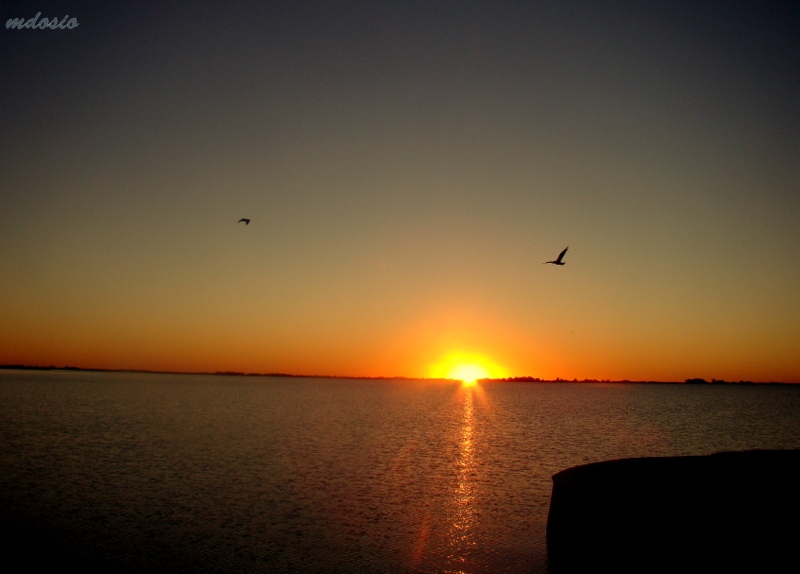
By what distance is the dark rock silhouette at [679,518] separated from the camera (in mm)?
11664

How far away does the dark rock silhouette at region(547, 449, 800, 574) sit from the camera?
11664mm

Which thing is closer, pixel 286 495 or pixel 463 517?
pixel 463 517

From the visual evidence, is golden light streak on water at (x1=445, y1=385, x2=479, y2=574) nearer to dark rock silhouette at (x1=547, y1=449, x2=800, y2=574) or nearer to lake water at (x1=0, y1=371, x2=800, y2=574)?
lake water at (x1=0, y1=371, x2=800, y2=574)

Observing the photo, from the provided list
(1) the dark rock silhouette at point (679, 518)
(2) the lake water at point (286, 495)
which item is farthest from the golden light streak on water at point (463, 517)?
(1) the dark rock silhouette at point (679, 518)

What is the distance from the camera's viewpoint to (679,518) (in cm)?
1241

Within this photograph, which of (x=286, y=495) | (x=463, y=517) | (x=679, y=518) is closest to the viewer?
(x=679, y=518)

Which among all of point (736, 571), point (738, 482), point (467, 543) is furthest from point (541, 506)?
point (736, 571)

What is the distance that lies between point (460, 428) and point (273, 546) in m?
43.6

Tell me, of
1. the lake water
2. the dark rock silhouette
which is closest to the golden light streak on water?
the lake water

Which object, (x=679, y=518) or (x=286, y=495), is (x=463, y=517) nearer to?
(x=286, y=495)

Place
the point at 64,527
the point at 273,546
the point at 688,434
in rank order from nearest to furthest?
1. the point at 273,546
2. the point at 64,527
3. the point at 688,434

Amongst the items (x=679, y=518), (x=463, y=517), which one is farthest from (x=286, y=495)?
(x=679, y=518)

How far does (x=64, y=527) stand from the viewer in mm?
17859

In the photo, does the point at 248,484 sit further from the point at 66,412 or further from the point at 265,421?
the point at 66,412
